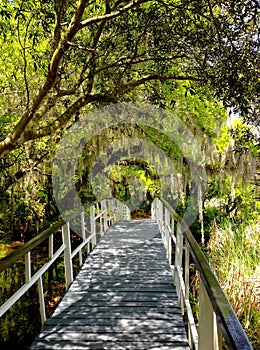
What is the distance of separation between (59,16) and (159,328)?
3431 millimetres

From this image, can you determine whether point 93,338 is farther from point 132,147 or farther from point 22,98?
point 132,147

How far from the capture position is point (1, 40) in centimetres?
638

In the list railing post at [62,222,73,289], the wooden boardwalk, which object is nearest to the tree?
railing post at [62,222,73,289]

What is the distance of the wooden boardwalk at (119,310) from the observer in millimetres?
3064

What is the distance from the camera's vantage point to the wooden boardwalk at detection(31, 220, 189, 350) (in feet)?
10.1

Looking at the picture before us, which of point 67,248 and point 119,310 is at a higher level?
point 67,248

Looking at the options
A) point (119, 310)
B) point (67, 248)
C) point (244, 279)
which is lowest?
point (244, 279)

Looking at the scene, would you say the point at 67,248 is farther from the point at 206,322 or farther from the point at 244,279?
the point at 244,279

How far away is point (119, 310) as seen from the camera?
12.4 feet

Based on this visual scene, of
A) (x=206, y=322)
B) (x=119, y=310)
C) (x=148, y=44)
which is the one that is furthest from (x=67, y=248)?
(x=148, y=44)

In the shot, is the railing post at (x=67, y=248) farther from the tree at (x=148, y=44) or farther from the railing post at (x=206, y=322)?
the railing post at (x=206, y=322)

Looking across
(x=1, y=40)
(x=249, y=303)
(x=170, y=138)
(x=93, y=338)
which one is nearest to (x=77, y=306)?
(x=93, y=338)

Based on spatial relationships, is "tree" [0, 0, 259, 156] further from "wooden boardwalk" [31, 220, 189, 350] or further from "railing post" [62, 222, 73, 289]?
"wooden boardwalk" [31, 220, 189, 350]

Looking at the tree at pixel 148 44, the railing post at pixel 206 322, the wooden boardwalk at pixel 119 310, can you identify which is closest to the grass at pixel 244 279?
the wooden boardwalk at pixel 119 310
